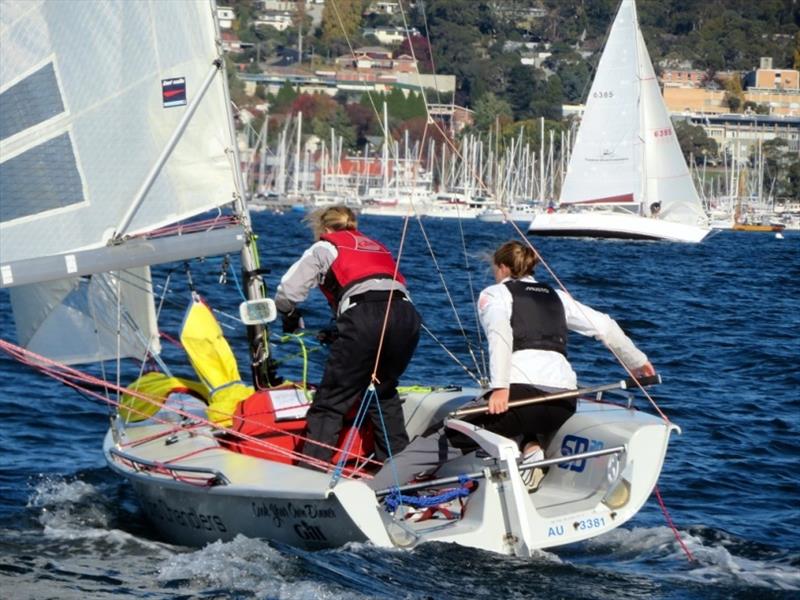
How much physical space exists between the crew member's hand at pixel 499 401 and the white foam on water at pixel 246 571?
A: 0.98 metres

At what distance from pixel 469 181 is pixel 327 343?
74.7 m

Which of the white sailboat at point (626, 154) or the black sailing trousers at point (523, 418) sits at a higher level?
the black sailing trousers at point (523, 418)

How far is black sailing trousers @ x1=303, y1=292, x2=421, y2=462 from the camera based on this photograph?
6258 mm

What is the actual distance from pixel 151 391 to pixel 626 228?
33548mm

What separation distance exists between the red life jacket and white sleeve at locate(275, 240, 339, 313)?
3 cm

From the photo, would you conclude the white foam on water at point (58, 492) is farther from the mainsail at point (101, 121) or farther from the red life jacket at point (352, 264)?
the red life jacket at point (352, 264)

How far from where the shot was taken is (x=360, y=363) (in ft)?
20.6

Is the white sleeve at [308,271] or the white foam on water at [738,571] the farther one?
the white sleeve at [308,271]

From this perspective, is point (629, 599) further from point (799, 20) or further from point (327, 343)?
point (799, 20)

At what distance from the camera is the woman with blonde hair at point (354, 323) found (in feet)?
20.6

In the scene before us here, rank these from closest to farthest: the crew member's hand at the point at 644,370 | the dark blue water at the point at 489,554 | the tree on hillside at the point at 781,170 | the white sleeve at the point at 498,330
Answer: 1. the dark blue water at the point at 489,554
2. the white sleeve at the point at 498,330
3. the crew member's hand at the point at 644,370
4. the tree on hillside at the point at 781,170

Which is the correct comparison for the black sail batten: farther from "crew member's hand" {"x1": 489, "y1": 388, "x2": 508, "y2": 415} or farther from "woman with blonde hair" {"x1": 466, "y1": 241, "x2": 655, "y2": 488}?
"crew member's hand" {"x1": 489, "y1": 388, "x2": 508, "y2": 415}

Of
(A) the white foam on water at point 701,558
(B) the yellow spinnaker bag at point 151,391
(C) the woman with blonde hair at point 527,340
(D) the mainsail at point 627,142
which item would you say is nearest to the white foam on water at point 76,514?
(B) the yellow spinnaker bag at point 151,391

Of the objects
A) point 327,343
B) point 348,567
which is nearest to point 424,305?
point 327,343
